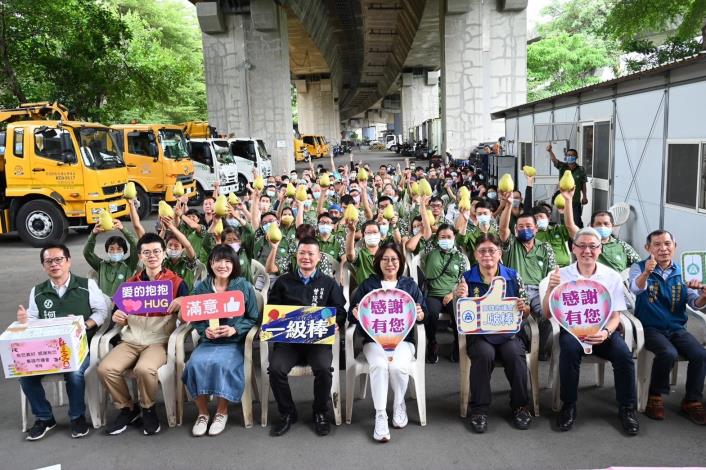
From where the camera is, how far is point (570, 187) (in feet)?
17.8

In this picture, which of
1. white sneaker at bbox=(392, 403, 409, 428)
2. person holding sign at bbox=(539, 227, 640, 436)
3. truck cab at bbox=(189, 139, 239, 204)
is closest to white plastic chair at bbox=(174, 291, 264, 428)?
white sneaker at bbox=(392, 403, 409, 428)

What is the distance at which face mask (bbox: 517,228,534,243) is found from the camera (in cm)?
537

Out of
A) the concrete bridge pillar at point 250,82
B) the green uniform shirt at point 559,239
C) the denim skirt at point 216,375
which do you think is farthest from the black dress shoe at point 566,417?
the concrete bridge pillar at point 250,82

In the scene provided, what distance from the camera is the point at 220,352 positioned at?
4180 millimetres

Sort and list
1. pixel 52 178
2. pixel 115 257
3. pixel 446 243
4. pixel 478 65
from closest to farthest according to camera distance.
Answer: pixel 115 257 → pixel 446 243 → pixel 52 178 → pixel 478 65

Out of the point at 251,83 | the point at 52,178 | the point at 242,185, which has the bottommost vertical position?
the point at 242,185

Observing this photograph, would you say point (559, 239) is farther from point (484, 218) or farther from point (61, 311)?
point (61, 311)

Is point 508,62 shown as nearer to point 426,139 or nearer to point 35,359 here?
point 426,139

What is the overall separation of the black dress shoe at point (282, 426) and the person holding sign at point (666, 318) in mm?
2578

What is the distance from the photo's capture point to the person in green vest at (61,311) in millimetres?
4133

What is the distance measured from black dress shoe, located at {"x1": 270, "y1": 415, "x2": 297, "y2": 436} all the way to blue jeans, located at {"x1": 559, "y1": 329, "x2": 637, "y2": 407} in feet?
6.38

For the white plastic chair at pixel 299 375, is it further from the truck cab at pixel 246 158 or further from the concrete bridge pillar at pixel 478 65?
the concrete bridge pillar at pixel 478 65

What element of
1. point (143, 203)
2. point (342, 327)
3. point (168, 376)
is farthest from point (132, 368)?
point (143, 203)

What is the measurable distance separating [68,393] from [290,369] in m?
1.58
